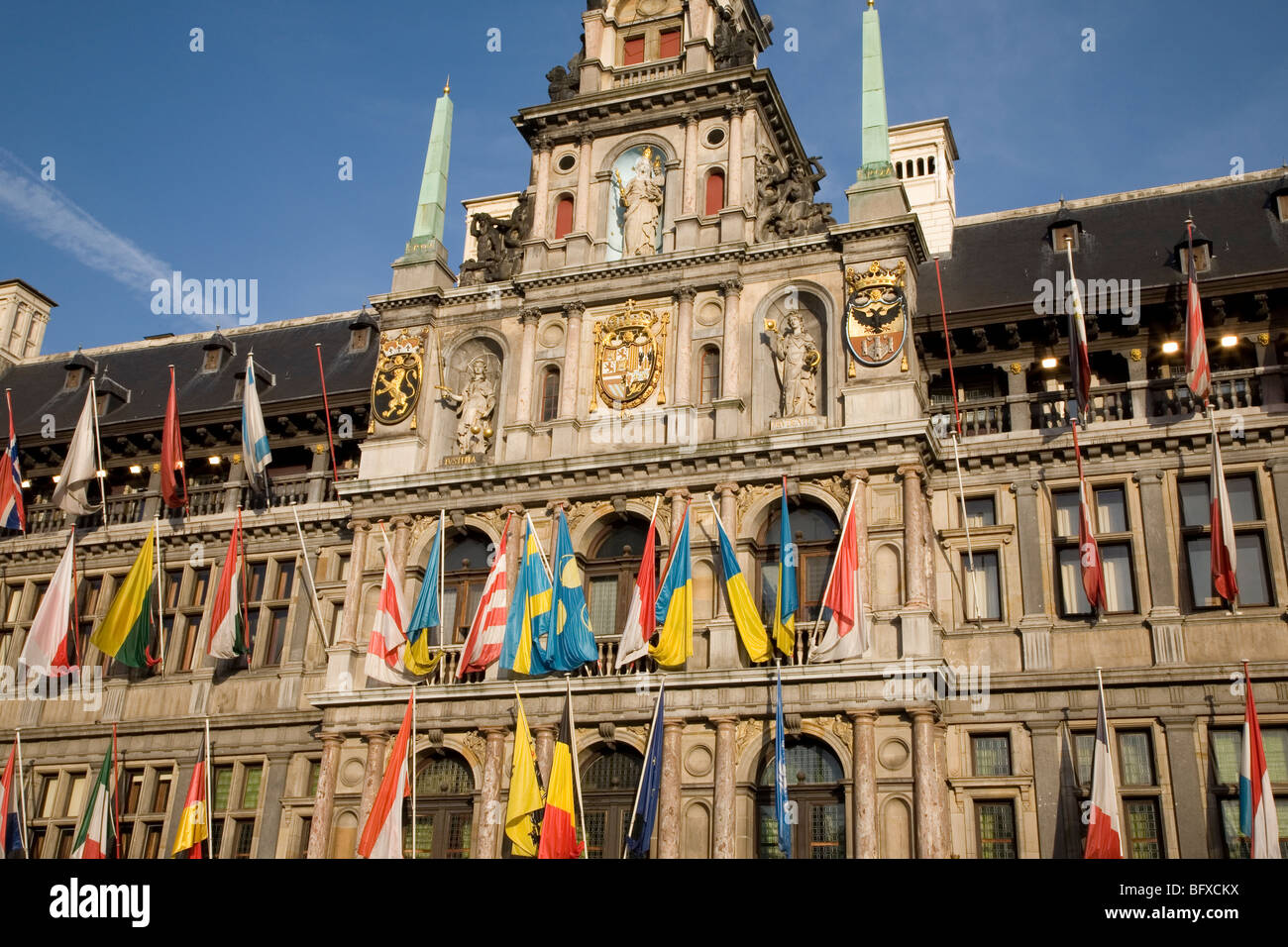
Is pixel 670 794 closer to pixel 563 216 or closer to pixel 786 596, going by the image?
pixel 786 596

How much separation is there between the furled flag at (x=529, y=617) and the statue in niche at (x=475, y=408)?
4434 mm

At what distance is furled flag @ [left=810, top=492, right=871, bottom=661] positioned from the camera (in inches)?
1062

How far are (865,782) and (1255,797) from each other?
23.0 ft

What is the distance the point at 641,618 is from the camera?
2819cm

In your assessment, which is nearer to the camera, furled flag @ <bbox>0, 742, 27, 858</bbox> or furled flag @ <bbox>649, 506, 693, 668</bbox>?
furled flag @ <bbox>649, 506, 693, 668</bbox>

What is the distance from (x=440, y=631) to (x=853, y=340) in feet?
39.2

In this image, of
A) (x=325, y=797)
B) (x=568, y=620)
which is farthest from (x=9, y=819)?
(x=568, y=620)

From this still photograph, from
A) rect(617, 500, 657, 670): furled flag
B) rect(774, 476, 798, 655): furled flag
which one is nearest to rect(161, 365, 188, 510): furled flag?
rect(617, 500, 657, 670): furled flag

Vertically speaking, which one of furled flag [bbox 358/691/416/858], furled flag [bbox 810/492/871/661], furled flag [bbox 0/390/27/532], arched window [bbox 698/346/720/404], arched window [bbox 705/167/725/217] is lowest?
furled flag [bbox 358/691/416/858]

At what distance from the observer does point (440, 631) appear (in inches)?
1252

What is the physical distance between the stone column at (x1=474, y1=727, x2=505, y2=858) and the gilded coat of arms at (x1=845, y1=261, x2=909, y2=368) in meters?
11.8

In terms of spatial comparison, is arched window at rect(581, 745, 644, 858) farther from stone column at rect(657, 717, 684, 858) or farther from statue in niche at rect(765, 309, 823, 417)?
statue in niche at rect(765, 309, 823, 417)

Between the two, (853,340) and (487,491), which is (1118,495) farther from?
(487,491)
